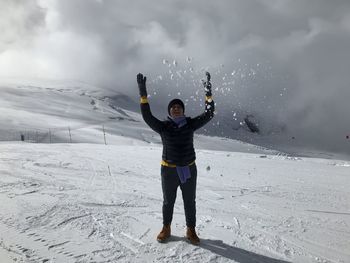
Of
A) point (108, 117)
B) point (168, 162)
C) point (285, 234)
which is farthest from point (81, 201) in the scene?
point (108, 117)

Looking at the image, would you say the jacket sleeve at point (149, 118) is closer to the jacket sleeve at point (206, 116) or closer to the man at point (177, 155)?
the man at point (177, 155)

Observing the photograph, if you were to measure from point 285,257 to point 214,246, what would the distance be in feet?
3.50

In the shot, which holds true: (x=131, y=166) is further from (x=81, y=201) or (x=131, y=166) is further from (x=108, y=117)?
(x=108, y=117)

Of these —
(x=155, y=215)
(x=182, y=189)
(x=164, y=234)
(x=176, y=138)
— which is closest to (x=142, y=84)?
(x=176, y=138)

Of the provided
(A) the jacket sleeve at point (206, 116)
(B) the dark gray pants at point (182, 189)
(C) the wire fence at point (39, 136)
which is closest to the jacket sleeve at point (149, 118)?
(A) the jacket sleeve at point (206, 116)

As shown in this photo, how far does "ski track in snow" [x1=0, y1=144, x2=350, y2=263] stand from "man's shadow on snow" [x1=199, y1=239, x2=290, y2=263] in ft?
0.05

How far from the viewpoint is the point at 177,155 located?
6.14 metres

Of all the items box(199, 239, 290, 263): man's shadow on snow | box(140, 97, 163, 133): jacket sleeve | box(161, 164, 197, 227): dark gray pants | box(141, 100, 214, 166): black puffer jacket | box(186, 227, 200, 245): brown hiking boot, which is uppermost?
box(140, 97, 163, 133): jacket sleeve

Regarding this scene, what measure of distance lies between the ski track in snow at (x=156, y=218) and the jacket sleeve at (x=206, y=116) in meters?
1.89

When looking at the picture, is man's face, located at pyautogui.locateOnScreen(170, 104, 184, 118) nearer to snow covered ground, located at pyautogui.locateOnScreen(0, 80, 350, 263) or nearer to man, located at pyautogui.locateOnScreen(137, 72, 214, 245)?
man, located at pyautogui.locateOnScreen(137, 72, 214, 245)

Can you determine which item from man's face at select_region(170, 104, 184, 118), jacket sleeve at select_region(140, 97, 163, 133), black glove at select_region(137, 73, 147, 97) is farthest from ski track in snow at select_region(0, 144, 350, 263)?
black glove at select_region(137, 73, 147, 97)

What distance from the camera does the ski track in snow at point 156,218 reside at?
5.74 meters

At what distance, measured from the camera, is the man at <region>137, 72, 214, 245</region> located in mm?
6156

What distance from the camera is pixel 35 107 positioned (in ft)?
311
